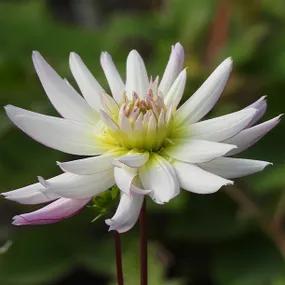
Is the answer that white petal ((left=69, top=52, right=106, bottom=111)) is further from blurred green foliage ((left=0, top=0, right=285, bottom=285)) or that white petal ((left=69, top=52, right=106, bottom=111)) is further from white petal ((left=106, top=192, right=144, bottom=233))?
blurred green foliage ((left=0, top=0, right=285, bottom=285))

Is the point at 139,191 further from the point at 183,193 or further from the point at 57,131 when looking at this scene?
the point at 183,193

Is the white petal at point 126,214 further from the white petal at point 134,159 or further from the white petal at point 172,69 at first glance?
the white petal at point 172,69

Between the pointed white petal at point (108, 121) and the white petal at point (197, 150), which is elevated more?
the pointed white petal at point (108, 121)

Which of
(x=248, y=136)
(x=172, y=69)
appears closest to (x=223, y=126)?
(x=248, y=136)

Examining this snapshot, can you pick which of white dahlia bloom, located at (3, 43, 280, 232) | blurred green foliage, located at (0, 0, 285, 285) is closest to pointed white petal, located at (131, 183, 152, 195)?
white dahlia bloom, located at (3, 43, 280, 232)

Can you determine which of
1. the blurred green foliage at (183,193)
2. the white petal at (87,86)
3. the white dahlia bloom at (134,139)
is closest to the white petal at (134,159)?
the white dahlia bloom at (134,139)
